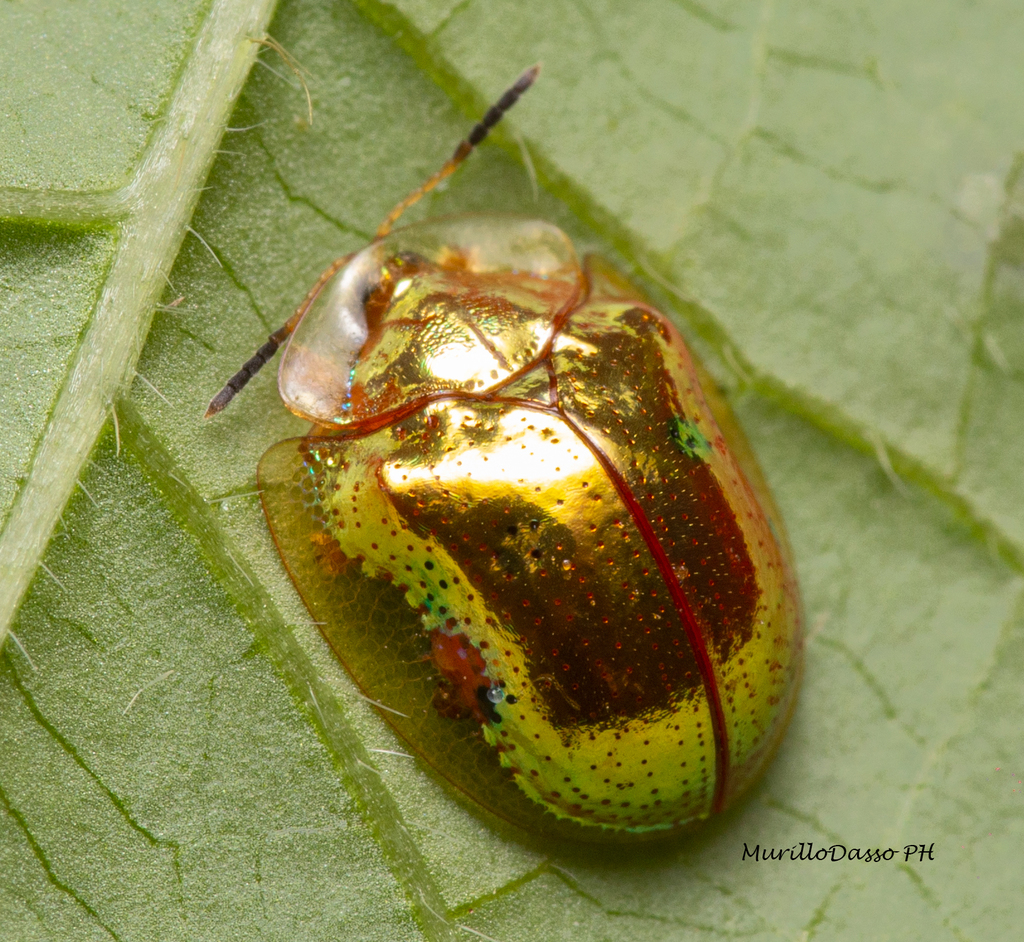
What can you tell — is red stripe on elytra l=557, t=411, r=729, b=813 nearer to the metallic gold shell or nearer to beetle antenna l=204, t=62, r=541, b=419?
the metallic gold shell

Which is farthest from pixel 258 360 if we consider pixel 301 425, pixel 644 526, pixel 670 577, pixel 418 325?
pixel 670 577

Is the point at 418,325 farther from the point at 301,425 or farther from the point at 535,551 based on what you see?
the point at 535,551

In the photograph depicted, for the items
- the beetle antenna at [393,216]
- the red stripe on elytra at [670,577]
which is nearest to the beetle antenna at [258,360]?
the beetle antenna at [393,216]

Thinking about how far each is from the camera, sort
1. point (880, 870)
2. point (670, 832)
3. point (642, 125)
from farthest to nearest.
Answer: point (642, 125) → point (880, 870) → point (670, 832)

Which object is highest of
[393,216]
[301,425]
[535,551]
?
[393,216]

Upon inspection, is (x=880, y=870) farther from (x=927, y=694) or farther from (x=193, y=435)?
(x=193, y=435)

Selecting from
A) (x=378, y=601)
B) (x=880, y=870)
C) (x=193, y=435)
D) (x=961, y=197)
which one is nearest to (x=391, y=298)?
(x=193, y=435)
